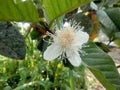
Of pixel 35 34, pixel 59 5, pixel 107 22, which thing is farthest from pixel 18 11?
pixel 107 22

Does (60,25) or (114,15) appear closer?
(60,25)

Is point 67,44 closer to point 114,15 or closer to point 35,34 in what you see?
point 35,34

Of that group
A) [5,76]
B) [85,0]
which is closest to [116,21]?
[85,0]

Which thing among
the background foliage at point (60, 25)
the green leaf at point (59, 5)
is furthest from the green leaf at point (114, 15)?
the green leaf at point (59, 5)

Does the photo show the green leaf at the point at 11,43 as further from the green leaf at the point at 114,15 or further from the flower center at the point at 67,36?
the green leaf at the point at 114,15

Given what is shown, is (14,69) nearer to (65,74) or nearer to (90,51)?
(65,74)

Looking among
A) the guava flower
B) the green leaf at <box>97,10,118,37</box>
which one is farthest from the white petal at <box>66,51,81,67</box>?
the green leaf at <box>97,10,118,37</box>
